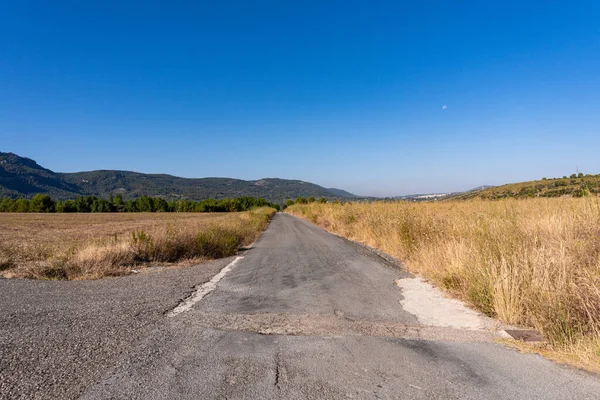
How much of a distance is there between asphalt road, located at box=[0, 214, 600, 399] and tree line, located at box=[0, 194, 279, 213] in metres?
96.9

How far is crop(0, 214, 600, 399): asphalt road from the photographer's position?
3.06m

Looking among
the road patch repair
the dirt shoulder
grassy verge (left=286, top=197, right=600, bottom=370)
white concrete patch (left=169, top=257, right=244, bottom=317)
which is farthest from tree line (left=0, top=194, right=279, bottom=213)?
the road patch repair

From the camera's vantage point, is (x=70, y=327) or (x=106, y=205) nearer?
(x=70, y=327)

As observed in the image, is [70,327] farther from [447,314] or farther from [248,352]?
[447,314]

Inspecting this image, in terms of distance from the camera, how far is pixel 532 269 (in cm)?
522

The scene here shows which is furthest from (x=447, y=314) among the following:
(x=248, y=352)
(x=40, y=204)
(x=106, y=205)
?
(x=106, y=205)

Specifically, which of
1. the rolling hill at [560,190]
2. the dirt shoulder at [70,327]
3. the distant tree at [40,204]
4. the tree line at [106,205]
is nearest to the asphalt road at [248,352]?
the dirt shoulder at [70,327]

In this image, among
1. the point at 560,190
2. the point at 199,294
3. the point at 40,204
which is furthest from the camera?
the point at 40,204

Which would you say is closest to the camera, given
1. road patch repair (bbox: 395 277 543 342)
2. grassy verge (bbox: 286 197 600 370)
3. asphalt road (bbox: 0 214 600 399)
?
asphalt road (bbox: 0 214 600 399)

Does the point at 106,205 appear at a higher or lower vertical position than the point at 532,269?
lower

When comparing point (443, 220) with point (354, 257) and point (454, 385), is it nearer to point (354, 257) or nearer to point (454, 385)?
point (354, 257)

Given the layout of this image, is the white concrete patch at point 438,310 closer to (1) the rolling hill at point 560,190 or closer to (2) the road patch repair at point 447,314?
(2) the road patch repair at point 447,314

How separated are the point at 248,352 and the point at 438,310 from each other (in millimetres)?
3458

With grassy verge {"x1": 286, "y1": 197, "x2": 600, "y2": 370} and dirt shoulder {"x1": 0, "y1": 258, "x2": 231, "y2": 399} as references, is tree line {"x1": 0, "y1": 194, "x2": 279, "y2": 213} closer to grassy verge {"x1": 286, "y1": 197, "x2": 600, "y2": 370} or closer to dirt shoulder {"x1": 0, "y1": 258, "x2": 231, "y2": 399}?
grassy verge {"x1": 286, "y1": 197, "x2": 600, "y2": 370}
